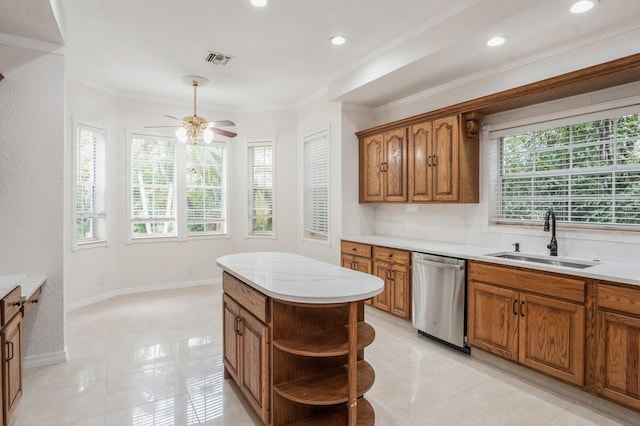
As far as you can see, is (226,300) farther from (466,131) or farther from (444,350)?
(466,131)

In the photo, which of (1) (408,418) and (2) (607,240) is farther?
(2) (607,240)

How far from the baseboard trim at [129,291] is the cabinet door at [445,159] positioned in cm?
415

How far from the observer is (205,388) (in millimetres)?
2709

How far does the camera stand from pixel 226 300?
272 centimetres

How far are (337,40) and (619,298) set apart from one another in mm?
3250

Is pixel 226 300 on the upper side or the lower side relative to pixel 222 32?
lower

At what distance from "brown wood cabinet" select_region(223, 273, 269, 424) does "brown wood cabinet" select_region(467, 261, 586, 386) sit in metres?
2.06

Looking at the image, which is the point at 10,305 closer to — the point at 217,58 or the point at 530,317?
the point at 217,58

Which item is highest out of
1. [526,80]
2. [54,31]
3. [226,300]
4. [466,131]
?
[54,31]

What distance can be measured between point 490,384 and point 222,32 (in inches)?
157

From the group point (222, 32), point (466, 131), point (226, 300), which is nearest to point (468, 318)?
point (466, 131)

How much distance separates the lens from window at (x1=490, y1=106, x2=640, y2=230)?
2.82 m

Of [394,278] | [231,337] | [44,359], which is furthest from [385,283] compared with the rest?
[44,359]

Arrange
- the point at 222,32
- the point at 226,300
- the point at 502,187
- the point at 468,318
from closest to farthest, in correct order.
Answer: the point at 226,300, the point at 468,318, the point at 222,32, the point at 502,187
